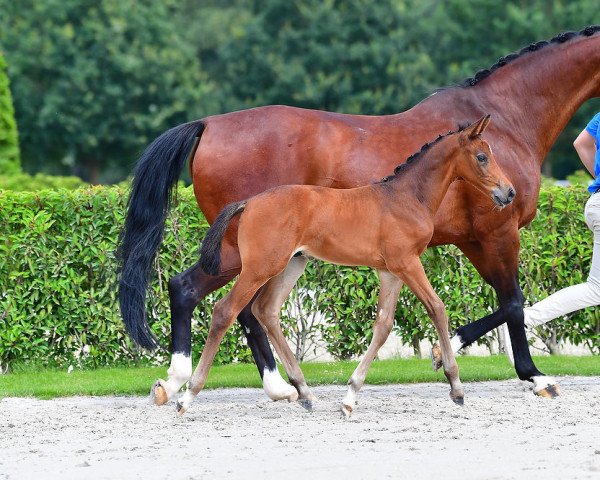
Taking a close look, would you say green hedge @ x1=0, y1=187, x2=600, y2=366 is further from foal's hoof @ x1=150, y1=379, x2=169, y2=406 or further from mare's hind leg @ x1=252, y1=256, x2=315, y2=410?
mare's hind leg @ x1=252, y1=256, x2=315, y2=410

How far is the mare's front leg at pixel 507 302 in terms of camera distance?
685cm

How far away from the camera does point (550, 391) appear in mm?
6750

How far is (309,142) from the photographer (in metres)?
6.82

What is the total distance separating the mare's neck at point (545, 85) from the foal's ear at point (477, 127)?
0.99 m

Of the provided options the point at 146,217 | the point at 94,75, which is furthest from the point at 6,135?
the point at 94,75

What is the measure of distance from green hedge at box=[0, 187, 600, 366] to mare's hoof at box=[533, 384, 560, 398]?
1.91m

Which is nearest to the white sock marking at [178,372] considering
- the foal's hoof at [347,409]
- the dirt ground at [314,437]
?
the dirt ground at [314,437]

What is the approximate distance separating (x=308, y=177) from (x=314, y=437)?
6.47 ft

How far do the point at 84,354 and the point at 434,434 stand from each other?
3938 millimetres

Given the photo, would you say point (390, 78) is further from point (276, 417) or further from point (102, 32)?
point (276, 417)

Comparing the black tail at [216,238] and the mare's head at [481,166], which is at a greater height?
the mare's head at [481,166]

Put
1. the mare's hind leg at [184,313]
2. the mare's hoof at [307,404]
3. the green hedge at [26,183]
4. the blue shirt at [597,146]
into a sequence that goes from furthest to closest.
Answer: the green hedge at [26,183] < the blue shirt at [597,146] < the mare's hind leg at [184,313] < the mare's hoof at [307,404]

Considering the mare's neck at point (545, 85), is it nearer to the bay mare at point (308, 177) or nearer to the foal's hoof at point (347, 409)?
the bay mare at point (308, 177)

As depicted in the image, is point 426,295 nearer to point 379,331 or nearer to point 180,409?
point 379,331
